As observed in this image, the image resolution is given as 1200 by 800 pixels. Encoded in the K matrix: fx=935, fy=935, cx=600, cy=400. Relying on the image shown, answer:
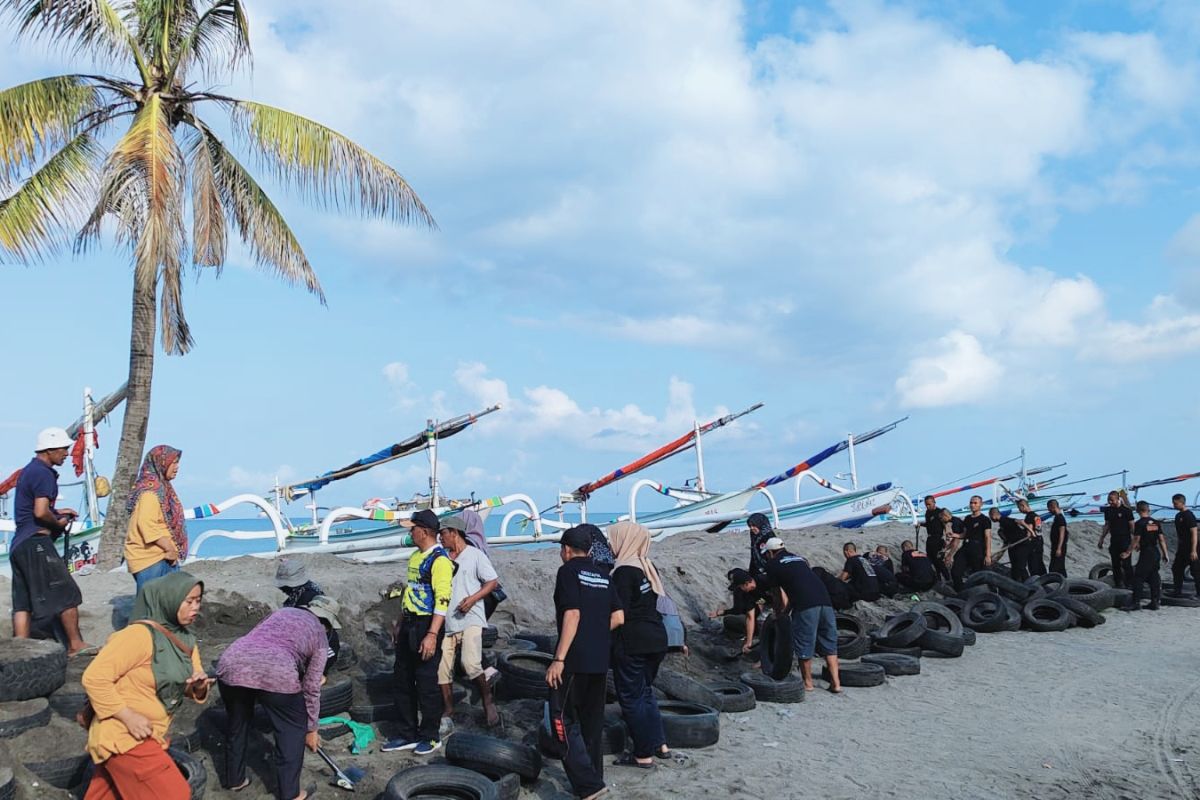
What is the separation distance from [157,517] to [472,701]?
9.72 ft

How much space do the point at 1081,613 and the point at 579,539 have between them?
11494mm

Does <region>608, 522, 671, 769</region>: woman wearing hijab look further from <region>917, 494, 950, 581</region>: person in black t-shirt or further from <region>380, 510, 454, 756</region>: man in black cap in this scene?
<region>917, 494, 950, 581</region>: person in black t-shirt

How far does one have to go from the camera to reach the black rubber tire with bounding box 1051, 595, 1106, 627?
14367mm

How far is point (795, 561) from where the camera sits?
9398 mm

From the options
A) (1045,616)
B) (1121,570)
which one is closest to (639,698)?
(1045,616)

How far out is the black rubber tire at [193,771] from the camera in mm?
5488

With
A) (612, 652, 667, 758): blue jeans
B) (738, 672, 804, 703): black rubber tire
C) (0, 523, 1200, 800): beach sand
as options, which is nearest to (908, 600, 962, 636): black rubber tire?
(0, 523, 1200, 800): beach sand

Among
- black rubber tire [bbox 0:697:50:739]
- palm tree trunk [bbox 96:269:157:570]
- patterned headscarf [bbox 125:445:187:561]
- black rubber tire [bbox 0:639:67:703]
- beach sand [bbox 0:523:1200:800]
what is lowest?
beach sand [bbox 0:523:1200:800]

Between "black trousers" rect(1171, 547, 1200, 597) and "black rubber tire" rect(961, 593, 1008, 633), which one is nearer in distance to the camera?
"black rubber tire" rect(961, 593, 1008, 633)

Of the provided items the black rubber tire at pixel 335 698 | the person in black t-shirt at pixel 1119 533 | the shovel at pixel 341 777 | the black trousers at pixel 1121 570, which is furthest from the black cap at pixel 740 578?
the black trousers at pixel 1121 570

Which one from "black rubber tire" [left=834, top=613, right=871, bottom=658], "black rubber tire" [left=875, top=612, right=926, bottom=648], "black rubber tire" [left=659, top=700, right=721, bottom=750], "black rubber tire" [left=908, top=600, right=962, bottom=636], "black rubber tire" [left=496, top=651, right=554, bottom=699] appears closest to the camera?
"black rubber tire" [left=659, top=700, right=721, bottom=750]

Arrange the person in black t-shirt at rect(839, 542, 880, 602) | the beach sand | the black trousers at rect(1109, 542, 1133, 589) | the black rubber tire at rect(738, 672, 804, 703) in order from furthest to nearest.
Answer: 1. the black trousers at rect(1109, 542, 1133, 589)
2. the person in black t-shirt at rect(839, 542, 880, 602)
3. the black rubber tire at rect(738, 672, 804, 703)
4. the beach sand

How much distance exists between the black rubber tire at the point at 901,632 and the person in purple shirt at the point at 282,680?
8.10 m

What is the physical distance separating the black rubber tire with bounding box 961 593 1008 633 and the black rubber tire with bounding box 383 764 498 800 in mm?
10178
